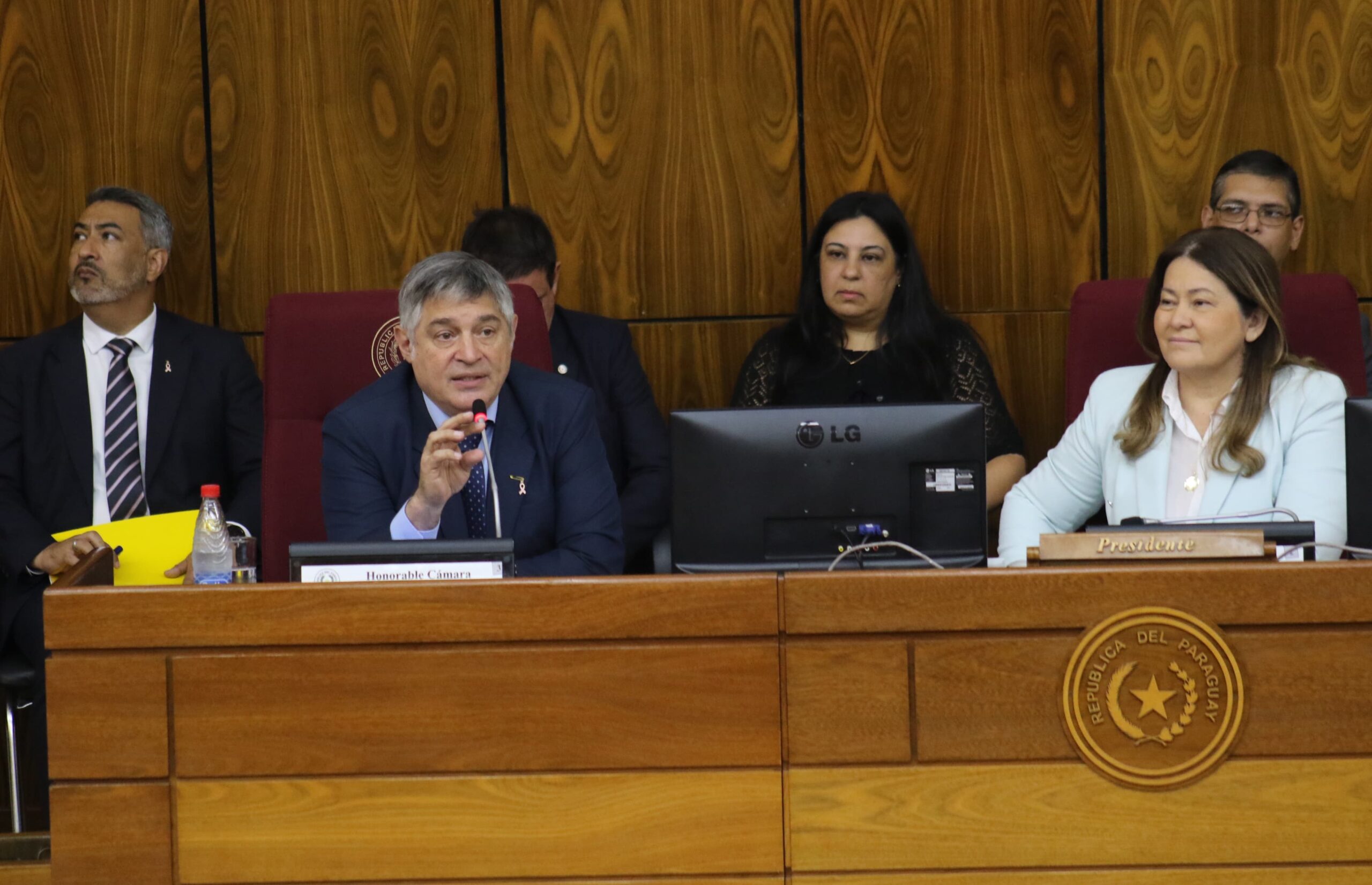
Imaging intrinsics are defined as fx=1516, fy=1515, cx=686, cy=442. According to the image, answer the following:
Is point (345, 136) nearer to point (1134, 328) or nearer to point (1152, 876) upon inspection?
point (1134, 328)

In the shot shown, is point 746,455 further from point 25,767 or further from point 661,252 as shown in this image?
point 25,767

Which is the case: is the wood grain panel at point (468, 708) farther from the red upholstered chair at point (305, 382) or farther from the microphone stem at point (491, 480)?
the red upholstered chair at point (305, 382)

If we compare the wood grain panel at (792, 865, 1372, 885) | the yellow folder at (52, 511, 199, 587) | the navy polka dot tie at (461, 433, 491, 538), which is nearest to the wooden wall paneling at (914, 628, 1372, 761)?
the wood grain panel at (792, 865, 1372, 885)

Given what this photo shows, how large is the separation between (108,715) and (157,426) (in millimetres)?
1610

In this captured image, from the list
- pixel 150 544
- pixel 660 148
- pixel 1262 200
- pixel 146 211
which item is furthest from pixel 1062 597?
pixel 146 211

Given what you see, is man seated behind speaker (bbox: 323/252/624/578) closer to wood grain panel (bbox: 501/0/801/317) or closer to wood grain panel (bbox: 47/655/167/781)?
wood grain panel (bbox: 47/655/167/781)

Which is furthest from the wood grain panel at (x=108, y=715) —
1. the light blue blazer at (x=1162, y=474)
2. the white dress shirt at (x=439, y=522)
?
the light blue blazer at (x=1162, y=474)

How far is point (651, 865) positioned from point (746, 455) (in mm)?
547

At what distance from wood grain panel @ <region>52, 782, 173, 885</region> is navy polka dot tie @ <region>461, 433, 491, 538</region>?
72 cm

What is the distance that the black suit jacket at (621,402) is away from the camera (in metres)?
3.41

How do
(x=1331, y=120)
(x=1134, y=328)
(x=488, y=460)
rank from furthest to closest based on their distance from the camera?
(x=1331, y=120) → (x=1134, y=328) → (x=488, y=460)

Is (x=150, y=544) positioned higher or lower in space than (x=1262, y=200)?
lower

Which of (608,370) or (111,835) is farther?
(608,370)

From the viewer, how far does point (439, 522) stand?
239 cm
